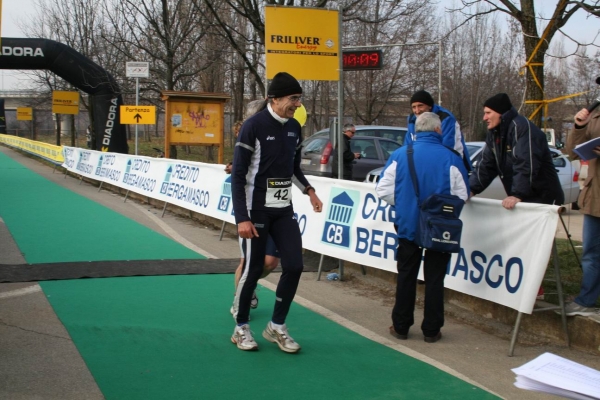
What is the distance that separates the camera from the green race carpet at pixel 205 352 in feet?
15.4

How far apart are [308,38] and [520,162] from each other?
350 centimetres

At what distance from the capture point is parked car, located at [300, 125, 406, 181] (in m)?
16.7

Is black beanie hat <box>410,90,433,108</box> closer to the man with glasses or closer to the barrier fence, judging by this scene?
the barrier fence

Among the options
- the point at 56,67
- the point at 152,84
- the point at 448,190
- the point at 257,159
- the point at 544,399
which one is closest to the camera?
the point at 544,399

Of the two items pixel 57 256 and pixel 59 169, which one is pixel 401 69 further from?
pixel 57 256

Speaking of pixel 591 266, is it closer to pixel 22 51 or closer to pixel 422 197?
pixel 422 197

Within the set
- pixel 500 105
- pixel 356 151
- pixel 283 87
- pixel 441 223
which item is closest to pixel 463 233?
pixel 441 223

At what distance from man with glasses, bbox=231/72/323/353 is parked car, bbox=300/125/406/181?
1107 centimetres

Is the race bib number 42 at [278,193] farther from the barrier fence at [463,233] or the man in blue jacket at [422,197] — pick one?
the barrier fence at [463,233]

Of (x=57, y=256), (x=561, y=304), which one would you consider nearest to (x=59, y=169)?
(x=57, y=256)

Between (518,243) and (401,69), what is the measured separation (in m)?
28.7

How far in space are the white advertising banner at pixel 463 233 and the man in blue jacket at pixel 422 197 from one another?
0.49m

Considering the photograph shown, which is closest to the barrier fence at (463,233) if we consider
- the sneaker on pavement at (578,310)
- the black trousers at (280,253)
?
the sneaker on pavement at (578,310)

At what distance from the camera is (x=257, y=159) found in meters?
5.35
